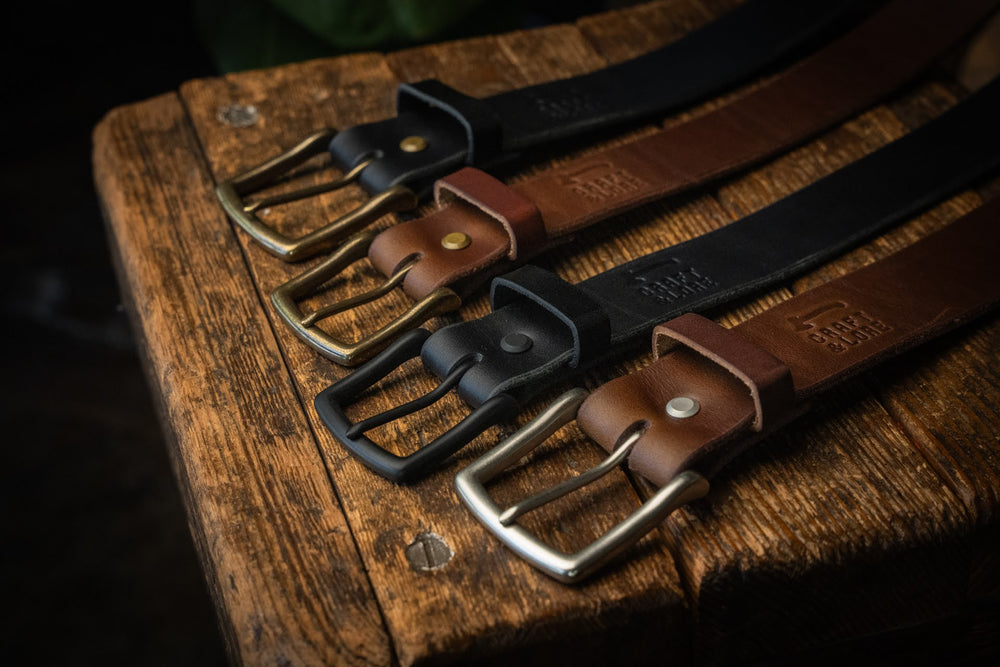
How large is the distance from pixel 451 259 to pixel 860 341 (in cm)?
38

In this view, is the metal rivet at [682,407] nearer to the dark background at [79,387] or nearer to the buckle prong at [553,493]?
the buckle prong at [553,493]

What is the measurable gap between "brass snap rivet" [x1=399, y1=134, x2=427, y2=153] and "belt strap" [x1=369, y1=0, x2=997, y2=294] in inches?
3.7

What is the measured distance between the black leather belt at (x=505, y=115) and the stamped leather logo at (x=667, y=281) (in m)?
0.26

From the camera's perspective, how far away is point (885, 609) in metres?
0.90

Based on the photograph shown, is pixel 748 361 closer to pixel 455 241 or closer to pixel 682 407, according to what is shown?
pixel 682 407

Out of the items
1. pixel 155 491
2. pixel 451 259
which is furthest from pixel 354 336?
pixel 155 491

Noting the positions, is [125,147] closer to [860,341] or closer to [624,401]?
[624,401]

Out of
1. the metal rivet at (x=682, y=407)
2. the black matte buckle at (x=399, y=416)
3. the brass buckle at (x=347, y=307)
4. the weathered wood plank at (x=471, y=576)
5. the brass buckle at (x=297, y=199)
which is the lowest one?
the weathered wood plank at (x=471, y=576)

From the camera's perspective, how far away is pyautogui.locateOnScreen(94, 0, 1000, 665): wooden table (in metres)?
0.78

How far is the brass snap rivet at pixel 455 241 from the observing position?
1.03 meters

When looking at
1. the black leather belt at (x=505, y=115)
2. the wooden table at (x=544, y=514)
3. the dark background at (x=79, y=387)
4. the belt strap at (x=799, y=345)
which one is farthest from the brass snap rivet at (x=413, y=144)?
the dark background at (x=79, y=387)

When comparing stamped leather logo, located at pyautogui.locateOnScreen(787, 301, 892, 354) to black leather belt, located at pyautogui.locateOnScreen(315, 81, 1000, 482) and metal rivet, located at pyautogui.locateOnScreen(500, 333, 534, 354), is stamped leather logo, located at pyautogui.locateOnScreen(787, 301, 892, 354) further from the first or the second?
metal rivet, located at pyautogui.locateOnScreen(500, 333, 534, 354)

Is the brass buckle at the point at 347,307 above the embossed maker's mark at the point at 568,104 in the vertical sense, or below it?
below

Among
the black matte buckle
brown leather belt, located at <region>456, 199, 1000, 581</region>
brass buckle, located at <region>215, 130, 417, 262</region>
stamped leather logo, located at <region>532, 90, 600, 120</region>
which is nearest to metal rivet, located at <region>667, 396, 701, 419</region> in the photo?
brown leather belt, located at <region>456, 199, 1000, 581</region>
